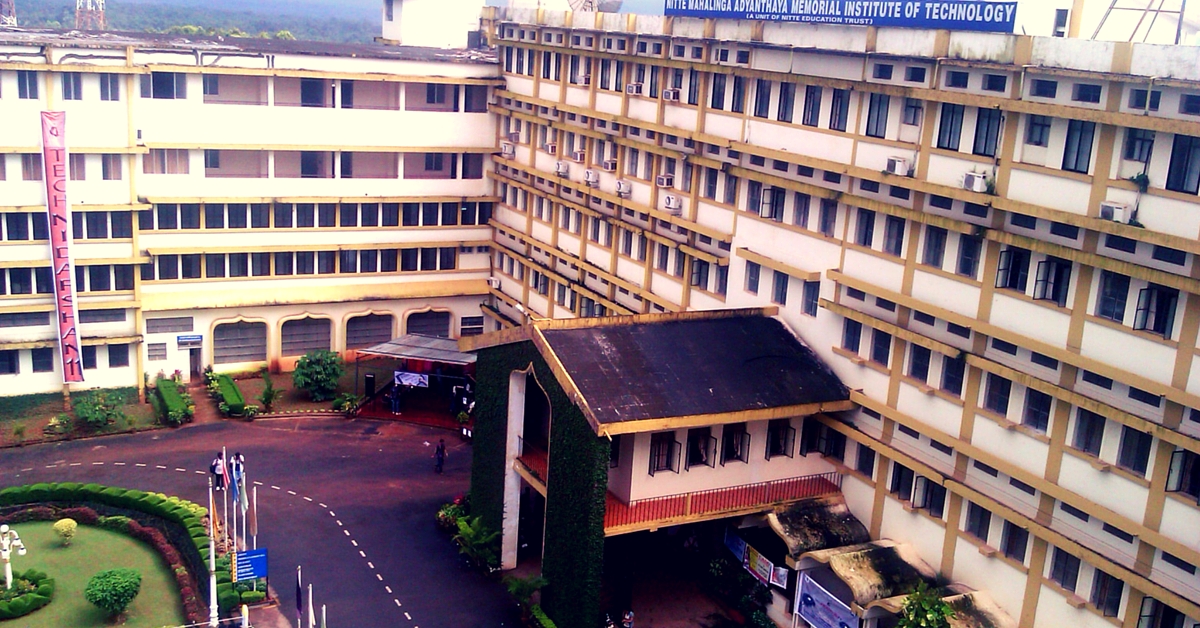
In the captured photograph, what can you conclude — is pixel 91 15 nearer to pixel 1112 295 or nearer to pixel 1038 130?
pixel 1038 130

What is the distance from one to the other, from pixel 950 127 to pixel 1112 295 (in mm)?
6250

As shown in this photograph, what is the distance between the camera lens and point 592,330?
32.5 m

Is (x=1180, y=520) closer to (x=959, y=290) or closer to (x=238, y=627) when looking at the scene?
(x=959, y=290)

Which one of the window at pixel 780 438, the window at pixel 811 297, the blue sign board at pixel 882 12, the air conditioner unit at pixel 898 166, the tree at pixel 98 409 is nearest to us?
the blue sign board at pixel 882 12

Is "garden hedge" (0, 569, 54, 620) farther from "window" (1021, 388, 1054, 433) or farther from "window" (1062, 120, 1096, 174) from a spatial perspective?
"window" (1062, 120, 1096, 174)

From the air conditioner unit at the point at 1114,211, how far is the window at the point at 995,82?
4.19 meters

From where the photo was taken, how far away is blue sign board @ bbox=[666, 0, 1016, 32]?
28000 millimetres

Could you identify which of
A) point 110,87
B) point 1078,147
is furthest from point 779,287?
point 110,87

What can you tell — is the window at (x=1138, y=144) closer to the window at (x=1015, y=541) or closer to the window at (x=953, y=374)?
the window at (x=953, y=374)

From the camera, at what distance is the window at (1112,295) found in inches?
984

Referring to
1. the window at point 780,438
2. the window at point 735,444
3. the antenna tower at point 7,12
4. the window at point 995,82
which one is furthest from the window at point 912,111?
the antenna tower at point 7,12

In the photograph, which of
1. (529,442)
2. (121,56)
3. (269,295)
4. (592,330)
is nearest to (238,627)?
(529,442)

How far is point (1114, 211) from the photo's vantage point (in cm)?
2462

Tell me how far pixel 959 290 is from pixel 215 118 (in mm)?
33201
